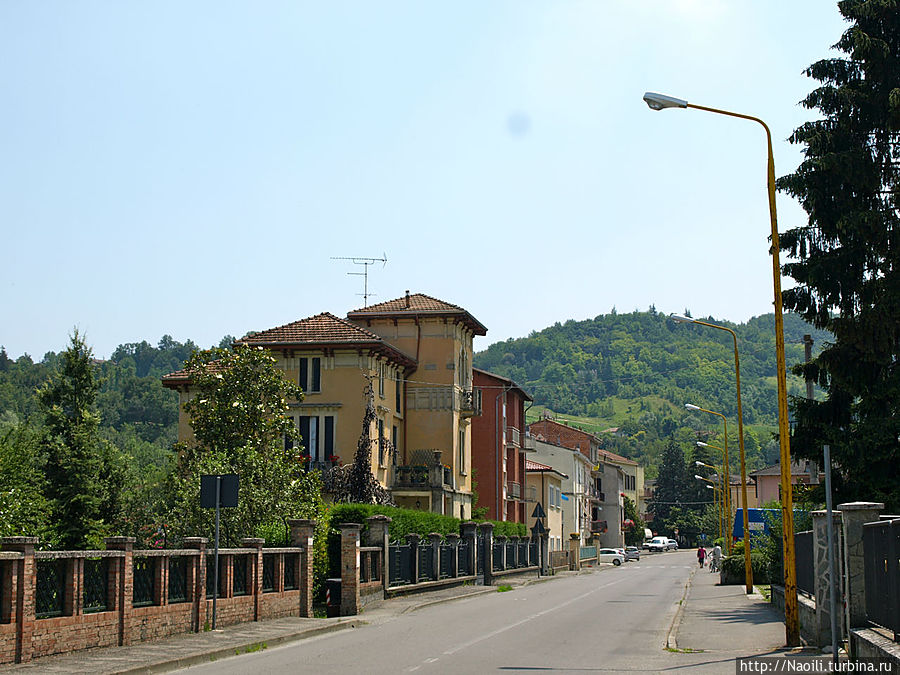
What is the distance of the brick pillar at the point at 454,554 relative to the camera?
123ft

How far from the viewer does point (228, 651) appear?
1639 centimetres

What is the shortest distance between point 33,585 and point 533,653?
7.61 meters

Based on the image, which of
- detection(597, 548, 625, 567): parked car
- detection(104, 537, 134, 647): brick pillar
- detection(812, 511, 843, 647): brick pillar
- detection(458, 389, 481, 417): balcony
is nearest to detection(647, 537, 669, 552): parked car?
detection(597, 548, 625, 567): parked car

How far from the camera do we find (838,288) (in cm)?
2494

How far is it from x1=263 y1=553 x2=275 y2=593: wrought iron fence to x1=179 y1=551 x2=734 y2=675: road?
7.34 ft

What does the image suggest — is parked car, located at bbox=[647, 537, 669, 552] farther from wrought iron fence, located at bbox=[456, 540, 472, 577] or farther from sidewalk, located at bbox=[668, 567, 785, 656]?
sidewalk, located at bbox=[668, 567, 785, 656]

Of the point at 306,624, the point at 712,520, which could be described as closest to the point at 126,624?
the point at 306,624

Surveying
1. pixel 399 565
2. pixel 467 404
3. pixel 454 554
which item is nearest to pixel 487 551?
pixel 454 554

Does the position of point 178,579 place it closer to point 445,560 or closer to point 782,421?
point 782,421

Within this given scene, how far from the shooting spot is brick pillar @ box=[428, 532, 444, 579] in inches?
1352

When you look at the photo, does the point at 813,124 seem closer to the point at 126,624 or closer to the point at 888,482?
the point at 888,482

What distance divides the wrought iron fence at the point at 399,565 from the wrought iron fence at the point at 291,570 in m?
6.33

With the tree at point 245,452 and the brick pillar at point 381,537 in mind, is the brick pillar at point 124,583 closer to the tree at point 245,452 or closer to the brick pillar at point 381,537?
the tree at point 245,452

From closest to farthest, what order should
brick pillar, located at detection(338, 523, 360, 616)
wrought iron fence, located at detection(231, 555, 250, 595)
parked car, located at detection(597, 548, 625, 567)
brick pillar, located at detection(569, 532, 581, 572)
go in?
1. wrought iron fence, located at detection(231, 555, 250, 595)
2. brick pillar, located at detection(338, 523, 360, 616)
3. brick pillar, located at detection(569, 532, 581, 572)
4. parked car, located at detection(597, 548, 625, 567)
